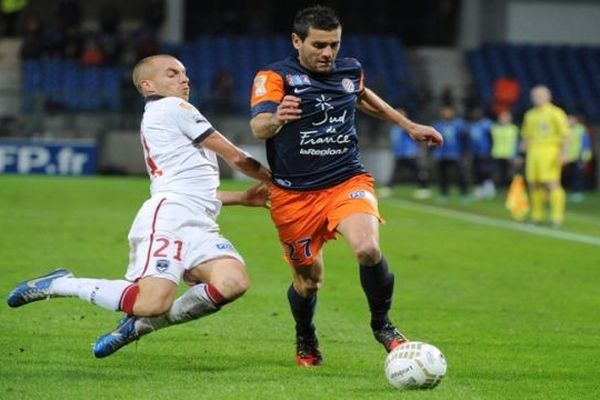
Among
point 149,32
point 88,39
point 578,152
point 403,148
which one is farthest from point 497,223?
point 88,39

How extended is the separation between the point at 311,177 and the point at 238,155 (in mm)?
605

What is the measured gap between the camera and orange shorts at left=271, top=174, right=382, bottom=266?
923cm

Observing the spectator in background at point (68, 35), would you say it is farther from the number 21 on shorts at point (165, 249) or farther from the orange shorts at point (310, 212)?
the number 21 on shorts at point (165, 249)

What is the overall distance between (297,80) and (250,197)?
78 cm

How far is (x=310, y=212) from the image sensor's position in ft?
30.4

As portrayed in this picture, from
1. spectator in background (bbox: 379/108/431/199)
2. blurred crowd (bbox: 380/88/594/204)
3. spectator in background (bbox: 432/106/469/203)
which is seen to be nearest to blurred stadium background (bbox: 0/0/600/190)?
blurred crowd (bbox: 380/88/594/204)

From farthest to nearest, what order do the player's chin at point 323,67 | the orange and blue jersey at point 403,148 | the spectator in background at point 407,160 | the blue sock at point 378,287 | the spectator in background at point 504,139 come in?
1. the orange and blue jersey at point 403,148
2. the spectator in background at point 504,139
3. the spectator in background at point 407,160
4. the player's chin at point 323,67
5. the blue sock at point 378,287

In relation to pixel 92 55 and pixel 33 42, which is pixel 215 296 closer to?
pixel 92 55

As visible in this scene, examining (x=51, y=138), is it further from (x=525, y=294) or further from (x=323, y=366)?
(x=323, y=366)

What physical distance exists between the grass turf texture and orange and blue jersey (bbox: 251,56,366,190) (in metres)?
1.16

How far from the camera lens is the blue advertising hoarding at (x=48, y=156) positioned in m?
36.9

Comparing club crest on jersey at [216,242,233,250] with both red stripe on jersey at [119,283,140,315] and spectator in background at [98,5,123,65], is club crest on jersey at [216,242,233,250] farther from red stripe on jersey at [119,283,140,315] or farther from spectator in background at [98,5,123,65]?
spectator in background at [98,5,123,65]

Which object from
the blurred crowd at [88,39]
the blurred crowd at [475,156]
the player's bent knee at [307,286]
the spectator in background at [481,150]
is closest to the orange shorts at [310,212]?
the player's bent knee at [307,286]

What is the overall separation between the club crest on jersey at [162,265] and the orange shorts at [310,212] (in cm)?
93
